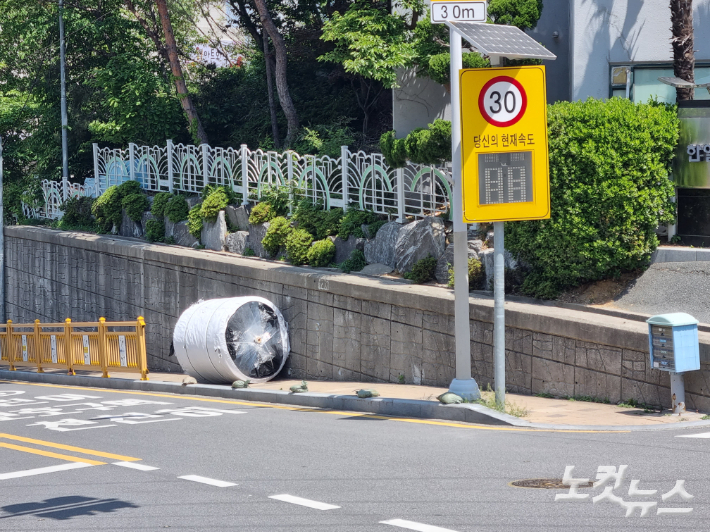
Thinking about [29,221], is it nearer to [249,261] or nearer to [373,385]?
[249,261]

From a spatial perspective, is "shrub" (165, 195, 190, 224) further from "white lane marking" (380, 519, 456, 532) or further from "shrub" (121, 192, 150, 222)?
"white lane marking" (380, 519, 456, 532)

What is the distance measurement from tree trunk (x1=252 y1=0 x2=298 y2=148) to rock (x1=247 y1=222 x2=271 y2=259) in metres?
3.76

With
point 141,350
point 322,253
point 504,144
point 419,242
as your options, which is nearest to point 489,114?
point 504,144

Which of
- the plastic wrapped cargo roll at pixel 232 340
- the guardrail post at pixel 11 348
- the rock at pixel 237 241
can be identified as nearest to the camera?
the plastic wrapped cargo roll at pixel 232 340

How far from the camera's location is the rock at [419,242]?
14.9 m

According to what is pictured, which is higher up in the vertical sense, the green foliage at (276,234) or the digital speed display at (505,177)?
the digital speed display at (505,177)

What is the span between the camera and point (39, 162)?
3064 centimetres

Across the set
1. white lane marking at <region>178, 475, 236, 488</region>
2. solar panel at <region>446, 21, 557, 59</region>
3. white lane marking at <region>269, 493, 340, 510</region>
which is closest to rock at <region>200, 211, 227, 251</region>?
solar panel at <region>446, 21, 557, 59</region>

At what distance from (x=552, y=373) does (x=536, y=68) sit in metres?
3.86

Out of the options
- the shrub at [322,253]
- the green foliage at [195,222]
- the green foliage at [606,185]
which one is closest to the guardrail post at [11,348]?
the green foliage at [195,222]

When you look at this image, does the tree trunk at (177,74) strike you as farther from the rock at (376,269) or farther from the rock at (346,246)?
the rock at (376,269)

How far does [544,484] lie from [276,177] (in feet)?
44.7

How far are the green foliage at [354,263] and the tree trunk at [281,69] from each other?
22.9 feet

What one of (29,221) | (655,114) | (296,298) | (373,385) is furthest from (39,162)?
(655,114)
